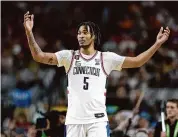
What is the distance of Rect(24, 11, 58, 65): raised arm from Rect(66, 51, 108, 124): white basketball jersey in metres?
0.26

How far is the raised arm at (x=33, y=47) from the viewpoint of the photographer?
21.9 feet

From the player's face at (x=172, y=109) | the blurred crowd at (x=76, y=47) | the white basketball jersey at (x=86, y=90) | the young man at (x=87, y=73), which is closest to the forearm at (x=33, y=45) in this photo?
the young man at (x=87, y=73)

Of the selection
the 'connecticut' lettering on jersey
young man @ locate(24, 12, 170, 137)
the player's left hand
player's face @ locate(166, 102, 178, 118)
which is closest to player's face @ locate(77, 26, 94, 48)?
young man @ locate(24, 12, 170, 137)

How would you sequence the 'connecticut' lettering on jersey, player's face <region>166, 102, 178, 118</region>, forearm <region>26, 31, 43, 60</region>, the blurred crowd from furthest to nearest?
the blurred crowd
player's face <region>166, 102, 178, 118</region>
the 'connecticut' lettering on jersey
forearm <region>26, 31, 43, 60</region>

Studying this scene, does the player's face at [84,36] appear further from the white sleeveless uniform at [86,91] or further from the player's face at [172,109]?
the player's face at [172,109]

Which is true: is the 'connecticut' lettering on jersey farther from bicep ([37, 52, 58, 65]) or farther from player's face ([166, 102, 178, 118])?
player's face ([166, 102, 178, 118])

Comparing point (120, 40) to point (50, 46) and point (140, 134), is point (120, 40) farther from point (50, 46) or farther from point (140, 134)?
point (140, 134)

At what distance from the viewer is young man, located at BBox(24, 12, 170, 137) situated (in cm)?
678

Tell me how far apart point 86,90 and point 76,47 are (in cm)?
1010

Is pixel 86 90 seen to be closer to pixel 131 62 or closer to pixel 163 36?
pixel 131 62

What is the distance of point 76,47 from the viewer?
16875 millimetres

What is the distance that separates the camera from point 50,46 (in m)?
17.8

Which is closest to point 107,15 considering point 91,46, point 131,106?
point 131,106

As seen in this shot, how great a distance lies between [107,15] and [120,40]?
3.16 feet
